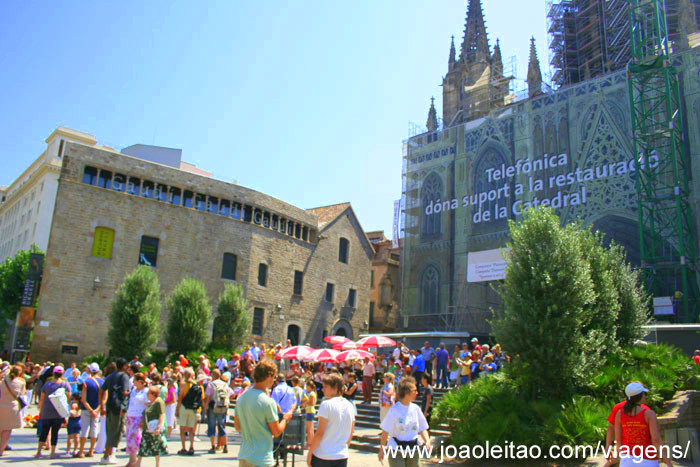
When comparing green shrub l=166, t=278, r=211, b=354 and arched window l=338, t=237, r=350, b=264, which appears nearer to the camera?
green shrub l=166, t=278, r=211, b=354

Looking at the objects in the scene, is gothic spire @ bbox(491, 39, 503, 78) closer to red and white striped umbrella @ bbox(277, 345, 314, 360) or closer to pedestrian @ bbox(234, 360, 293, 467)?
red and white striped umbrella @ bbox(277, 345, 314, 360)

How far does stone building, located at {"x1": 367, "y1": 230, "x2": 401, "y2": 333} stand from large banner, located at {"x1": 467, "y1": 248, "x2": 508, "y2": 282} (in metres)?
10.0

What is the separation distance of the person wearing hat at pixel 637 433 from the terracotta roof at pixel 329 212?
31109 mm

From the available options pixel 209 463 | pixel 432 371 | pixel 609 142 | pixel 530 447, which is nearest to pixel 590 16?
pixel 609 142

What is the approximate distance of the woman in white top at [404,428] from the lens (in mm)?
6031

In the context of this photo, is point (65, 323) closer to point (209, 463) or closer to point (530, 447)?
point (209, 463)

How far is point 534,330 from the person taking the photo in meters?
10.9

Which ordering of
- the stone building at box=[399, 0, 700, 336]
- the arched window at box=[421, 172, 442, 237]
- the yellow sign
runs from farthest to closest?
the arched window at box=[421, 172, 442, 237] → the stone building at box=[399, 0, 700, 336] → the yellow sign

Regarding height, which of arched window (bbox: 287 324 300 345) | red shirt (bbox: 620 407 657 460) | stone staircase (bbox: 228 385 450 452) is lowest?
stone staircase (bbox: 228 385 450 452)

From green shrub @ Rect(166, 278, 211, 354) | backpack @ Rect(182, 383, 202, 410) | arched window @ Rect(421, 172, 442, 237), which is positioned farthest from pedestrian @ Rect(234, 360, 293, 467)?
arched window @ Rect(421, 172, 442, 237)

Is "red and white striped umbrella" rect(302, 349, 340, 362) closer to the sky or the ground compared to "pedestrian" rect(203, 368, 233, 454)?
closer to the sky

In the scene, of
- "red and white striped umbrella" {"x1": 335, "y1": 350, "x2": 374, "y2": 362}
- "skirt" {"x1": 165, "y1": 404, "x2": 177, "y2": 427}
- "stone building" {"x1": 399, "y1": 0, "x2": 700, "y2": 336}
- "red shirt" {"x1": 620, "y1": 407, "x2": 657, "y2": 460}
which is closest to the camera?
"red shirt" {"x1": 620, "y1": 407, "x2": 657, "y2": 460}

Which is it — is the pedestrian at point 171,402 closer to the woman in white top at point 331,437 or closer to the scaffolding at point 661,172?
the woman in white top at point 331,437

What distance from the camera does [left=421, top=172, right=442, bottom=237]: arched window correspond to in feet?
115
